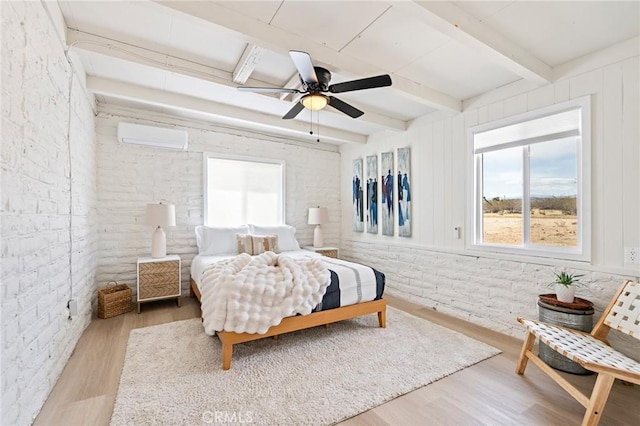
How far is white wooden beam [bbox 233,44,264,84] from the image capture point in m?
2.30

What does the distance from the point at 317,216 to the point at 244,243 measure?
1373 millimetres

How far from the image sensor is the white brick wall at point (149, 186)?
361 cm

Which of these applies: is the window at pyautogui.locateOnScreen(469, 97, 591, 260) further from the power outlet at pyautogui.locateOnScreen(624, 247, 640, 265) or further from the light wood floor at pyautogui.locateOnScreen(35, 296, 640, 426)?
the light wood floor at pyautogui.locateOnScreen(35, 296, 640, 426)

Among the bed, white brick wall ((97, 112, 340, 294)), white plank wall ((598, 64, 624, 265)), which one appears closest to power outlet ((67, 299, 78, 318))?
the bed

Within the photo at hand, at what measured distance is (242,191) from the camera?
14.9 ft

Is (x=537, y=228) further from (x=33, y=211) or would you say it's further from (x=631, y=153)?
(x=33, y=211)

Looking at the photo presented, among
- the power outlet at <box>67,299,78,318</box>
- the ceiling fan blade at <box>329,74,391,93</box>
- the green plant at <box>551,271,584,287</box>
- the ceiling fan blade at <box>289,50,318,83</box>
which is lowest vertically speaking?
the power outlet at <box>67,299,78,318</box>

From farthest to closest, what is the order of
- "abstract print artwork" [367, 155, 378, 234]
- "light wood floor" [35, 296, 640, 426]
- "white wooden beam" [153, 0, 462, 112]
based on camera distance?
"abstract print artwork" [367, 155, 378, 234], "white wooden beam" [153, 0, 462, 112], "light wood floor" [35, 296, 640, 426]

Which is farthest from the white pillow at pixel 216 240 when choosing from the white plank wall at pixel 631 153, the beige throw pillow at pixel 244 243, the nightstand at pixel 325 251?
the white plank wall at pixel 631 153

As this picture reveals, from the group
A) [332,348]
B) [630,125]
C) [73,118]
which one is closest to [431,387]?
[332,348]

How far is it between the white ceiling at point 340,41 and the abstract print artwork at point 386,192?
1316mm

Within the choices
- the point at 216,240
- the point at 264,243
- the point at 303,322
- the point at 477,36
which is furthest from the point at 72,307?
the point at 477,36

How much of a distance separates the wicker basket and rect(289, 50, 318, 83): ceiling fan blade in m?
3.13

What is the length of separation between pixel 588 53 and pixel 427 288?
281 cm
